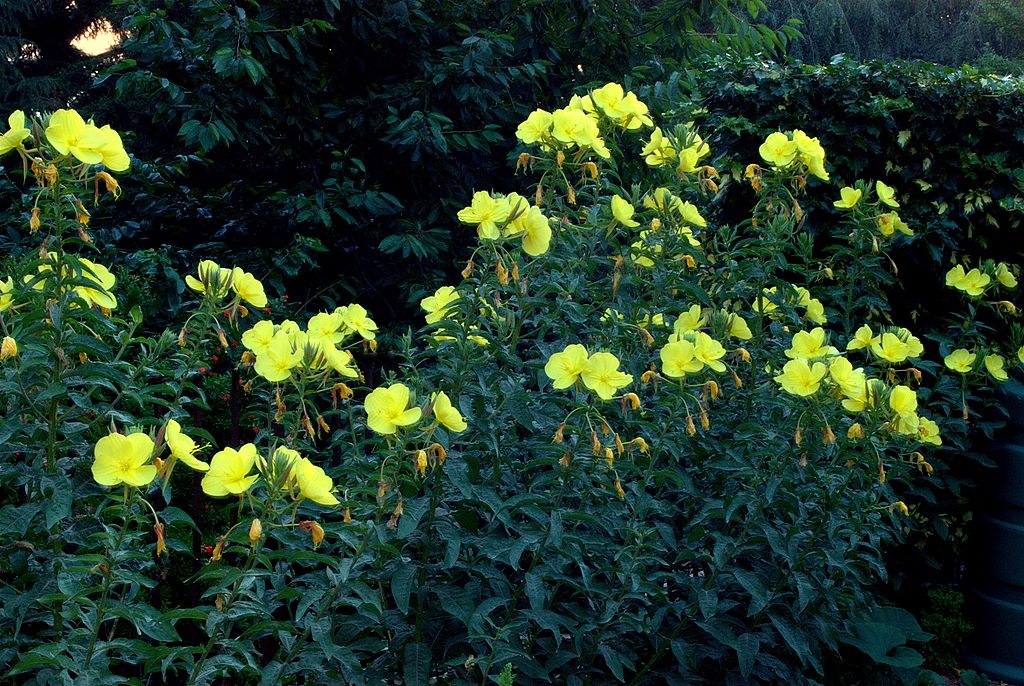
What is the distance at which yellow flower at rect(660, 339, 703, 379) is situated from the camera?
223 centimetres

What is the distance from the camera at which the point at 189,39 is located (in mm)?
4824

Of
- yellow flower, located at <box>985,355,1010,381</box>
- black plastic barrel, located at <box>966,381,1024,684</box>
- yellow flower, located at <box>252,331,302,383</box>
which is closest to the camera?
yellow flower, located at <box>252,331,302,383</box>

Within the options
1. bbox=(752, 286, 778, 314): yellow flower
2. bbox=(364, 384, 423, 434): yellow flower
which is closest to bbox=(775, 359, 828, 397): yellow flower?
bbox=(752, 286, 778, 314): yellow flower

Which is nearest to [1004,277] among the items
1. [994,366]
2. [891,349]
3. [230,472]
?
[994,366]

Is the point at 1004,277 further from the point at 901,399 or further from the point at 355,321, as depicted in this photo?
the point at 355,321

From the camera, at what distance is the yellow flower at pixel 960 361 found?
3.21m

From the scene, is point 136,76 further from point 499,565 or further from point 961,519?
point 961,519

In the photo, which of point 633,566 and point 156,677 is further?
point 156,677

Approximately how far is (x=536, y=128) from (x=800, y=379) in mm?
928

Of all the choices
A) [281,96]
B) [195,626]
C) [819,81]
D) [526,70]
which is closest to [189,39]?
[281,96]

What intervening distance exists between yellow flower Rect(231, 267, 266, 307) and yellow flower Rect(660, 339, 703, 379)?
0.95 meters

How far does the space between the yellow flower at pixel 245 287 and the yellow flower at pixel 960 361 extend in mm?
2351

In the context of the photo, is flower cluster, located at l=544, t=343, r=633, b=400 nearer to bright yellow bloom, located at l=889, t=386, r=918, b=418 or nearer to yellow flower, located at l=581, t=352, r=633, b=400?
yellow flower, located at l=581, t=352, r=633, b=400

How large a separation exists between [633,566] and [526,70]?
302 centimetres
